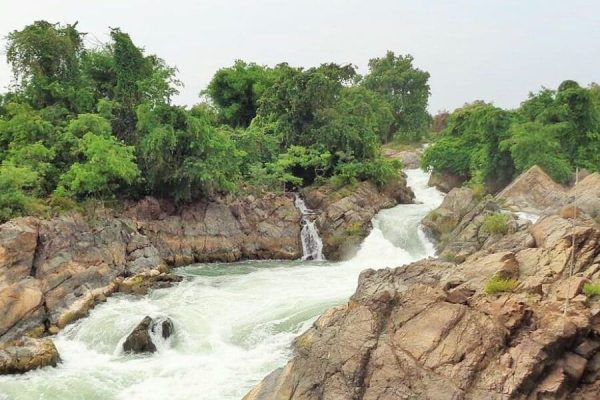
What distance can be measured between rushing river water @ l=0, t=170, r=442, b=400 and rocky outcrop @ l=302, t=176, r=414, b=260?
2053 millimetres

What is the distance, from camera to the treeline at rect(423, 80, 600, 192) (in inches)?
1038

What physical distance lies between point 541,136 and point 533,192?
13.1 ft

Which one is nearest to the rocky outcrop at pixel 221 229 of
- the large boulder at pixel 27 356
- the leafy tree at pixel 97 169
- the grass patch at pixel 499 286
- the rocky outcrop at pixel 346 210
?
the rocky outcrop at pixel 346 210

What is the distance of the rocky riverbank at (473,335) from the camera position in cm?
948

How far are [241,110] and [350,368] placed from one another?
29.2 m

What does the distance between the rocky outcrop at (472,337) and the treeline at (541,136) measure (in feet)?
48.2

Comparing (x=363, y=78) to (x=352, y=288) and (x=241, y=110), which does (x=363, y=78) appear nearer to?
(x=241, y=110)

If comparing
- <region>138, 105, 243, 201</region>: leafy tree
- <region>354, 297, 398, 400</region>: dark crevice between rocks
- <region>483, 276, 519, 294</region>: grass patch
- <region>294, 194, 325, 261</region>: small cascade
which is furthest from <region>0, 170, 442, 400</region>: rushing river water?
<region>483, 276, 519, 294</region>: grass patch

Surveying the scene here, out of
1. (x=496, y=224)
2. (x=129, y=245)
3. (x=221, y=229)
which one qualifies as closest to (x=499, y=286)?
(x=496, y=224)

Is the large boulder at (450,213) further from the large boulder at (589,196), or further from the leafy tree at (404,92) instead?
the leafy tree at (404,92)

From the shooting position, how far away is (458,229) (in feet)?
69.7

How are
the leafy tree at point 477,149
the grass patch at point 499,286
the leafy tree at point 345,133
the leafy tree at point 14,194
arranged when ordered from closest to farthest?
the grass patch at point 499,286
the leafy tree at point 14,194
the leafy tree at point 477,149
the leafy tree at point 345,133

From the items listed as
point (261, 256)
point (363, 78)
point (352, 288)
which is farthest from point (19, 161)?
point (363, 78)

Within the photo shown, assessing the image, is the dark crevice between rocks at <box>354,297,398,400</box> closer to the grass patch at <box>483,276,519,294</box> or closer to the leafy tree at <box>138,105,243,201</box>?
the grass patch at <box>483,276,519,294</box>
